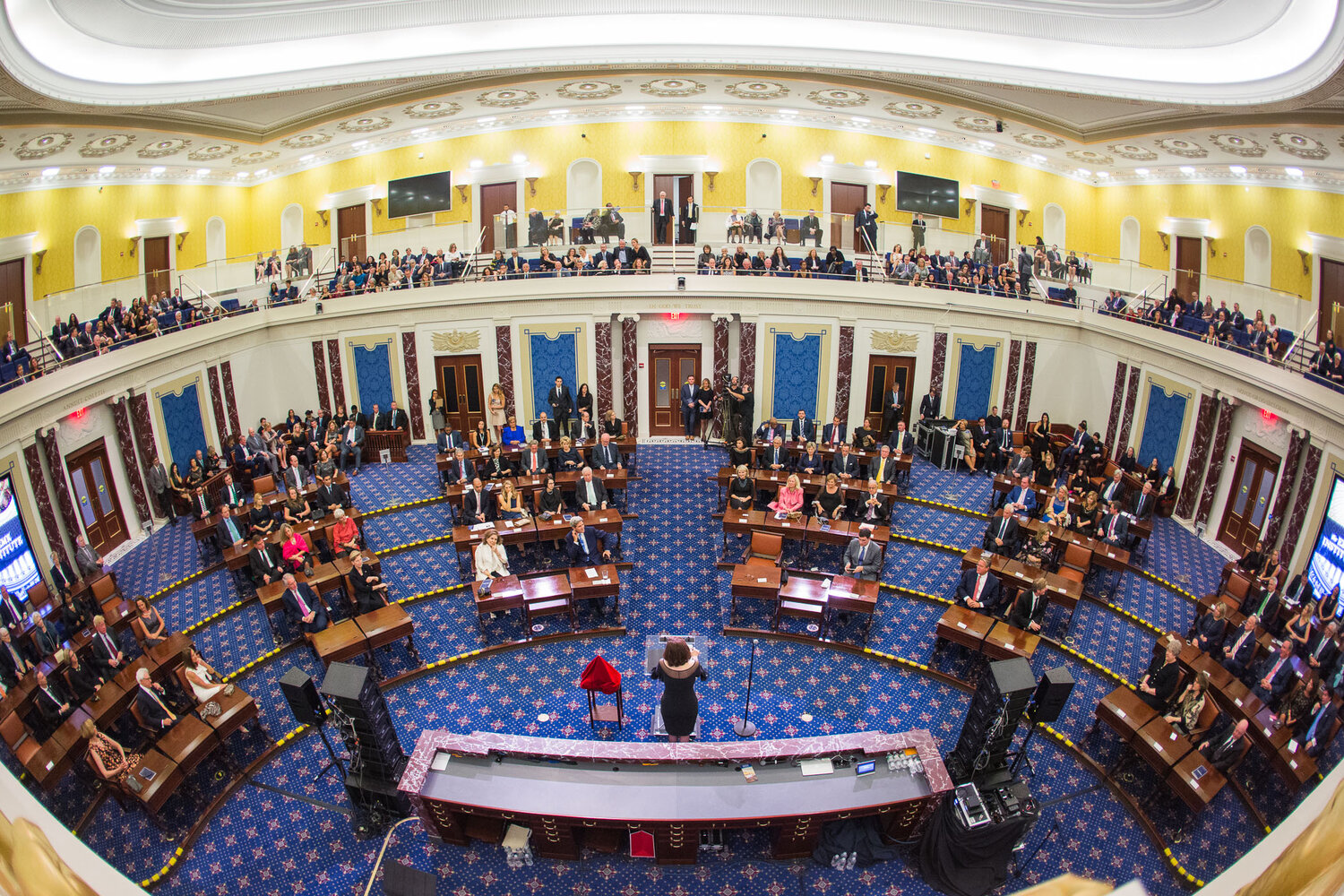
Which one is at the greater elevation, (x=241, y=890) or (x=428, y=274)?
(x=428, y=274)

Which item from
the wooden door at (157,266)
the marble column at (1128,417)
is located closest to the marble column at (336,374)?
the wooden door at (157,266)

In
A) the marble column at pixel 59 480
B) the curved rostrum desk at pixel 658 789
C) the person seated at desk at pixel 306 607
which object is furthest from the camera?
the marble column at pixel 59 480

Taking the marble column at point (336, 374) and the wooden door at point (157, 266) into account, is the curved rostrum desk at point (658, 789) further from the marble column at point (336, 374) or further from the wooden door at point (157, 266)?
the wooden door at point (157, 266)

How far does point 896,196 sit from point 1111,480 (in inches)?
379

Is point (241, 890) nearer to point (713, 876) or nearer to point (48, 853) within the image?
point (713, 876)

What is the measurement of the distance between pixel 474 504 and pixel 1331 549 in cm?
1281

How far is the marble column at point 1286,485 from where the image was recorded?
11.5m

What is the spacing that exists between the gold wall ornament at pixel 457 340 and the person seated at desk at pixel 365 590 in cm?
777

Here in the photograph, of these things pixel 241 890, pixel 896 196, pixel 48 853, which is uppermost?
pixel 896 196

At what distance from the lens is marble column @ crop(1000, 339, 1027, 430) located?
1708 cm

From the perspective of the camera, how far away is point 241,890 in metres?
6.98

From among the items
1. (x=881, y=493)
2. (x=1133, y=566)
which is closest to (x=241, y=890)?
(x=881, y=493)

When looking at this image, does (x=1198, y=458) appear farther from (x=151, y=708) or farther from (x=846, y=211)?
(x=151, y=708)

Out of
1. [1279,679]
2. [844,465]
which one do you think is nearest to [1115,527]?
[1279,679]
